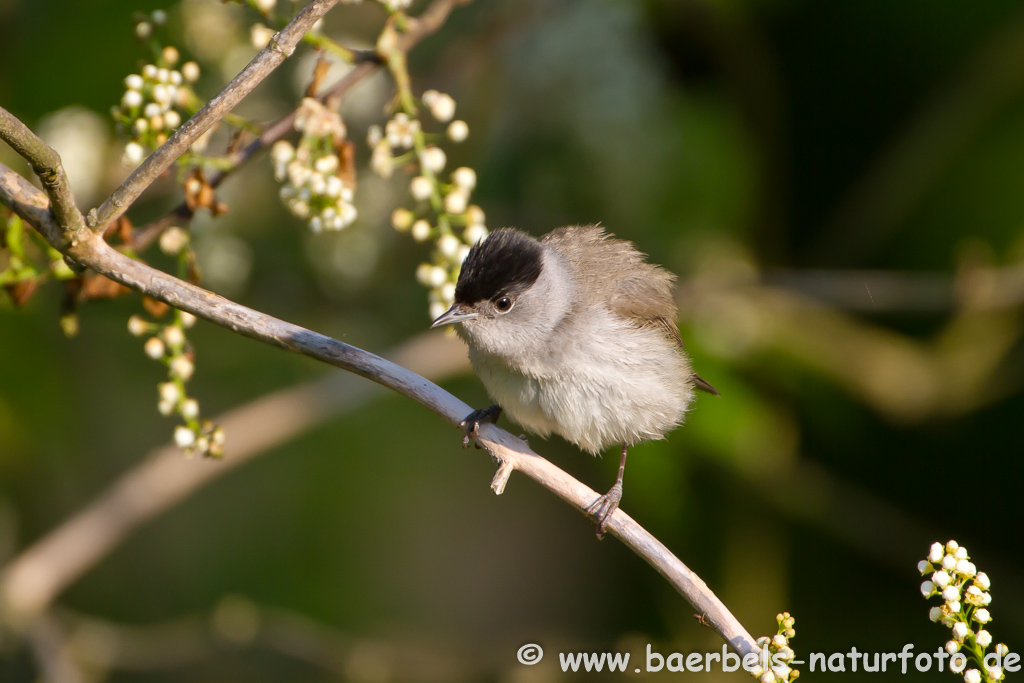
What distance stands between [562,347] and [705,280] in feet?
4.41

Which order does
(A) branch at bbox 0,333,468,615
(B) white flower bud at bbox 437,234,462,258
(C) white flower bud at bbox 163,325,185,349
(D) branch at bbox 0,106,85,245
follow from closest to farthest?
(D) branch at bbox 0,106,85,245 → (C) white flower bud at bbox 163,325,185,349 → (B) white flower bud at bbox 437,234,462,258 → (A) branch at bbox 0,333,468,615

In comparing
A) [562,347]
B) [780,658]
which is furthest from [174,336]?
[780,658]

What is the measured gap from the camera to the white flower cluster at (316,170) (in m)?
1.79

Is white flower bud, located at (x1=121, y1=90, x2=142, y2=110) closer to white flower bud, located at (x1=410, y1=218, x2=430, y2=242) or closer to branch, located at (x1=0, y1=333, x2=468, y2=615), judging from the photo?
white flower bud, located at (x1=410, y1=218, x2=430, y2=242)

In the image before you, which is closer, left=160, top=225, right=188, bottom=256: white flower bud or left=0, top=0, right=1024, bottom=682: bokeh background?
left=160, top=225, right=188, bottom=256: white flower bud

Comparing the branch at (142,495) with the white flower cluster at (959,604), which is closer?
the white flower cluster at (959,604)

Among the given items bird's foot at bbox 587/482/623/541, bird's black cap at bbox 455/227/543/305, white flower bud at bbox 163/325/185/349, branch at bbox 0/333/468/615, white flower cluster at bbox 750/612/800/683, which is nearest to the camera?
white flower cluster at bbox 750/612/800/683

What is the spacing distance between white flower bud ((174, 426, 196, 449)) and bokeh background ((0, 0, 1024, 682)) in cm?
131

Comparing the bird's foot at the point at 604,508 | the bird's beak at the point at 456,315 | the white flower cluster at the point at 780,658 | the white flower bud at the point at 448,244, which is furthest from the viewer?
the bird's beak at the point at 456,315

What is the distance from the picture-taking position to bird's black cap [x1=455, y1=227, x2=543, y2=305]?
7.58 feet

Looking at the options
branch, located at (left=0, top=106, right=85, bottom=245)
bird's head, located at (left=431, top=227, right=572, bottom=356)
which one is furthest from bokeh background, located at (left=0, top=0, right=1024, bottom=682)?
branch, located at (left=0, top=106, right=85, bottom=245)

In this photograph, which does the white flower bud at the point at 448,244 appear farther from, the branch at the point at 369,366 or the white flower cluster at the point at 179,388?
the white flower cluster at the point at 179,388

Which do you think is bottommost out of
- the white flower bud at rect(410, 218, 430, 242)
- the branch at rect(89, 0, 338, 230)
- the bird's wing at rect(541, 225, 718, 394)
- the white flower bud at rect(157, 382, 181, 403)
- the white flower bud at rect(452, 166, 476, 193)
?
the white flower bud at rect(157, 382, 181, 403)

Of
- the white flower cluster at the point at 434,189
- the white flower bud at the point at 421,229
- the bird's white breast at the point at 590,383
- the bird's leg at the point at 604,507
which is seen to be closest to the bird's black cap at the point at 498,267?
the bird's white breast at the point at 590,383
